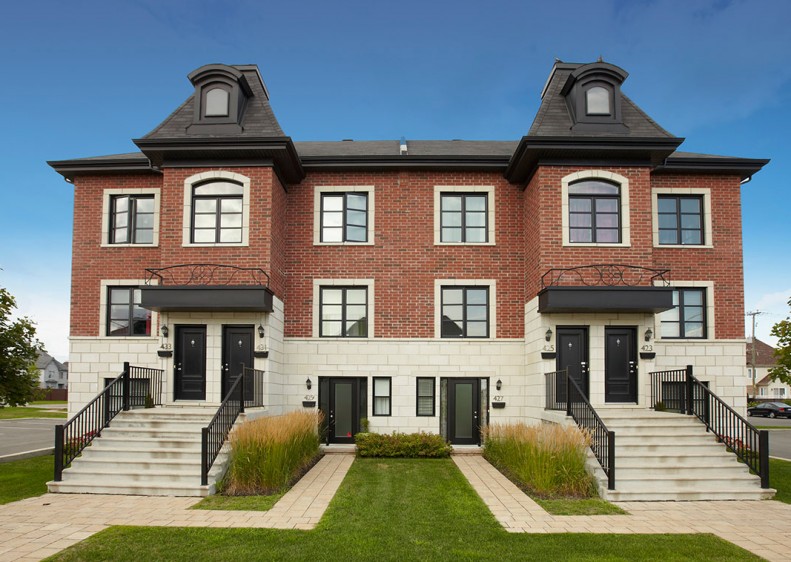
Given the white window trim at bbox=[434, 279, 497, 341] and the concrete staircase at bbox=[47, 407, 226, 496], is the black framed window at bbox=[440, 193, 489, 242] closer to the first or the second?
the white window trim at bbox=[434, 279, 497, 341]

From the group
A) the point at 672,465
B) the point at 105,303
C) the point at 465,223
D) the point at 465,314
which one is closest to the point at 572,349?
the point at 465,314

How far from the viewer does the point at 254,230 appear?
15.3m

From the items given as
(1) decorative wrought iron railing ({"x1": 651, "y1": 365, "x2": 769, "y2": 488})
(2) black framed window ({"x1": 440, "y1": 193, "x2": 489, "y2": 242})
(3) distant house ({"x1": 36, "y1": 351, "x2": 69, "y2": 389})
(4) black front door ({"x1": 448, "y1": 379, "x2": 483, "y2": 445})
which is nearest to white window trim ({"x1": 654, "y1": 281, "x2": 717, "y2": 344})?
(1) decorative wrought iron railing ({"x1": 651, "y1": 365, "x2": 769, "y2": 488})

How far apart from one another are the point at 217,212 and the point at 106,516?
319 inches

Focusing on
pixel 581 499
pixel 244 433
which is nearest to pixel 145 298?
pixel 244 433

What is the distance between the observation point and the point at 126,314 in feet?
55.6

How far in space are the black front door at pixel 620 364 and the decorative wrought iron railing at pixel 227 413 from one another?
316 inches

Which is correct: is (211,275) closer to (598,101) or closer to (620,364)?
(620,364)

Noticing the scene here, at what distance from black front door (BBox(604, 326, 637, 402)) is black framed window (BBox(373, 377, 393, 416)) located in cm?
537

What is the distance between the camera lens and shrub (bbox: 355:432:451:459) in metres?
15.3

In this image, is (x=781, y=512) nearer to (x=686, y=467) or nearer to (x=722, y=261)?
(x=686, y=467)

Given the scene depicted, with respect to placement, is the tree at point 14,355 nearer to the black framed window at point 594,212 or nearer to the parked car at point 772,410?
the black framed window at point 594,212

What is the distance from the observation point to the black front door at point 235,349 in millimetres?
15250

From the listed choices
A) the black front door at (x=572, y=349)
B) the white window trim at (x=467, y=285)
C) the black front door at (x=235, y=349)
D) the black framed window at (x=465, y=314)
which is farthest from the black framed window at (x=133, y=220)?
the black front door at (x=572, y=349)
